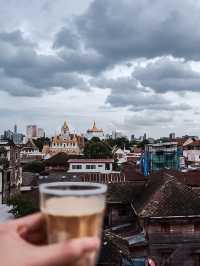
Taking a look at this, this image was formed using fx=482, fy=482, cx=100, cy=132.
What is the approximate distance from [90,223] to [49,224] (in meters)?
0.17

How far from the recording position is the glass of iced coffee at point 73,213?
1.93 metres

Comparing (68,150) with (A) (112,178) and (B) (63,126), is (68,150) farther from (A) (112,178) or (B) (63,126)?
(A) (112,178)

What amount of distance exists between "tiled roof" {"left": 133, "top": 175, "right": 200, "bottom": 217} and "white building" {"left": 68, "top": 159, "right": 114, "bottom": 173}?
28832mm

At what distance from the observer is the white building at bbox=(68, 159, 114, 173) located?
54303 mm

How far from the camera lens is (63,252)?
1.86m

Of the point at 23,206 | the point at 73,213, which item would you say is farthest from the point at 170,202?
the point at 73,213

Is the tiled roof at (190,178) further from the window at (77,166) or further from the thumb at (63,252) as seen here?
the thumb at (63,252)

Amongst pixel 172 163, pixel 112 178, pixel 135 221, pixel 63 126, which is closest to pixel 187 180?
pixel 112 178

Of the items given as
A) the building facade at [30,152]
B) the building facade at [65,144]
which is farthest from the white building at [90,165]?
the building facade at [65,144]

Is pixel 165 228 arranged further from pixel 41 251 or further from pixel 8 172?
pixel 8 172

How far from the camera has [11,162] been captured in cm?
4459

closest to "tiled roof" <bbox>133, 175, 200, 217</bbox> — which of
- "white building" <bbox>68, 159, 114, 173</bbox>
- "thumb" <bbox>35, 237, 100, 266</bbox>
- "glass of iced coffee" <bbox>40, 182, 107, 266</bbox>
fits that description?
"glass of iced coffee" <bbox>40, 182, 107, 266</bbox>

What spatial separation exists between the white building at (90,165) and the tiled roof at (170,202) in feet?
94.6

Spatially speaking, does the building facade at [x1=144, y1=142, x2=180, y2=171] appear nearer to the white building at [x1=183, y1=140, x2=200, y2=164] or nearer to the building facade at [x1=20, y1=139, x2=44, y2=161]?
the white building at [x1=183, y1=140, x2=200, y2=164]
